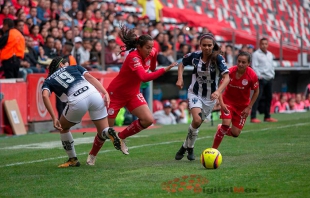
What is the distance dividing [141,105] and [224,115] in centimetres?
143

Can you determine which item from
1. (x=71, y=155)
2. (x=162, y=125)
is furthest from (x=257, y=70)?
(x=71, y=155)

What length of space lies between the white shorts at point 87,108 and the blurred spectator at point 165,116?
36.8 ft

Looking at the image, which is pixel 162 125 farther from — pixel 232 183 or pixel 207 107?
pixel 232 183

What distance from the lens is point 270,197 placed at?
7.76m

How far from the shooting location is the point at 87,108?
10.5 metres

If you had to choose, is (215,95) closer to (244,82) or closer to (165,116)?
(244,82)

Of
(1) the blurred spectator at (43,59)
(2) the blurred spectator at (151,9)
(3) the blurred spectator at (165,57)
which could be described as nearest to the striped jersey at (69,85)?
(1) the blurred spectator at (43,59)

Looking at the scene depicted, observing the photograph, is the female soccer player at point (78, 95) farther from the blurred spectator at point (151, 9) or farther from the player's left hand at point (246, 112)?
the blurred spectator at point (151, 9)

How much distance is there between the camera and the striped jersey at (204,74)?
11.4 meters

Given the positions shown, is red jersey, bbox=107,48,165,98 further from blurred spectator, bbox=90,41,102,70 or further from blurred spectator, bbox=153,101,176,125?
blurred spectator, bbox=153,101,176,125

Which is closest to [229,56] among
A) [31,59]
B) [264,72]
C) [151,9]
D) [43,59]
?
[151,9]

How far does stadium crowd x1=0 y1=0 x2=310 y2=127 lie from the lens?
1919 cm

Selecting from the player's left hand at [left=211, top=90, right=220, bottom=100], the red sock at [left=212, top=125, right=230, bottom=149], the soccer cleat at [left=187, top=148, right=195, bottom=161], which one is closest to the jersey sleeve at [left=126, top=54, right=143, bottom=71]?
the player's left hand at [left=211, top=90, right=220, bottom=100]

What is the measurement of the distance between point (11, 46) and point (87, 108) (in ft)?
25.3
